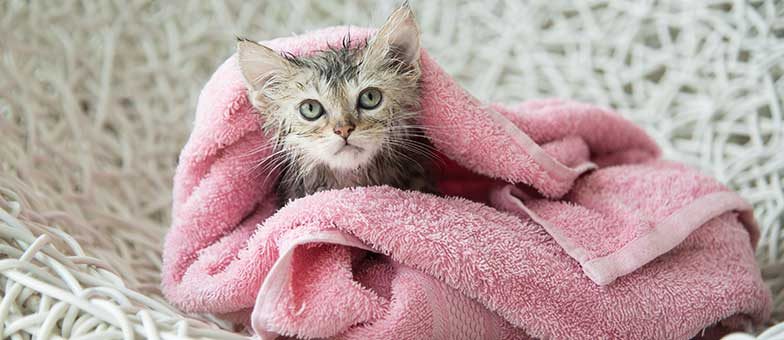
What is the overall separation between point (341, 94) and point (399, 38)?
0.16 meters

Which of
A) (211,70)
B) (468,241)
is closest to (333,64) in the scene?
(468,241)

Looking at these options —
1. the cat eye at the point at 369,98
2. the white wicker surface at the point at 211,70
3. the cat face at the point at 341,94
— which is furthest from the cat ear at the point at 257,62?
the white wicker surface at the point at 211,70

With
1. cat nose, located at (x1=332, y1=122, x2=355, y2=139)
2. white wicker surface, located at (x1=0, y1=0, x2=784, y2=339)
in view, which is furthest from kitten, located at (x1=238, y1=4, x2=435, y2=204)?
white wicker surface, located at (x1=0, y1=0, x2=784, y2=339)

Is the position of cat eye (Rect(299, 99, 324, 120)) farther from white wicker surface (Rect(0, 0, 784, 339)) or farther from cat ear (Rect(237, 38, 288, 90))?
white wicker surface (Rect(0, 0, 784, 339))

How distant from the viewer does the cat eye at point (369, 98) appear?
3.97 feet

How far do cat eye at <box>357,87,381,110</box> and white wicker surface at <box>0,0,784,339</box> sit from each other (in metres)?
0.48

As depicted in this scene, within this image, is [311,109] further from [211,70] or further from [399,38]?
[211,70]

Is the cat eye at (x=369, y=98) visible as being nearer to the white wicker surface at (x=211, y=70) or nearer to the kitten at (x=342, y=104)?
the kitten at (x=342, y=104)

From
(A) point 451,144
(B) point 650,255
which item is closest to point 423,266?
(A) point 451,144

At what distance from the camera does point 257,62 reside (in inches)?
47.9

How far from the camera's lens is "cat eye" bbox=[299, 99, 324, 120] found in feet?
3.96

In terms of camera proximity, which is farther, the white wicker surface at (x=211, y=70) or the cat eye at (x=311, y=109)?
the white wicker surface at (x=211, y=70)

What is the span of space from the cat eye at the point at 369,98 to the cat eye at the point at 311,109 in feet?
0.23

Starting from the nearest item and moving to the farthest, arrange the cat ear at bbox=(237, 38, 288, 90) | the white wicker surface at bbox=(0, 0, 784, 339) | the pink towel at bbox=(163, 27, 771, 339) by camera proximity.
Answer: the pink towel at bbox=(163, 27, 771, 339) < the cat ear at bbox=(237, 38, 288, 90) < the white wicker surface at bbox=(0, 0, 784, 339)
